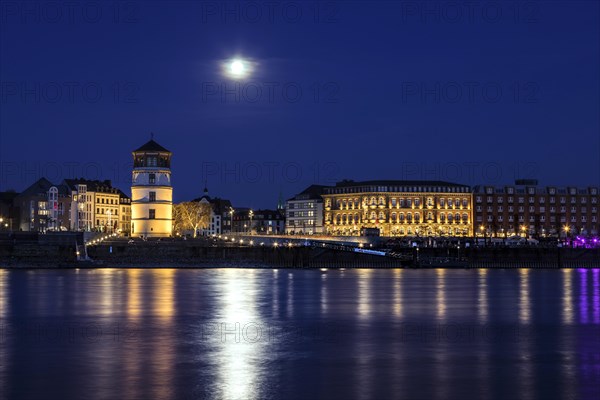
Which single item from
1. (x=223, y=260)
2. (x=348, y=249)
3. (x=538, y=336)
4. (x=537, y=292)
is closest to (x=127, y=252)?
(x=223, y=260)

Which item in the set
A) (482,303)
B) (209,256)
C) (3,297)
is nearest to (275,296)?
(482,303)

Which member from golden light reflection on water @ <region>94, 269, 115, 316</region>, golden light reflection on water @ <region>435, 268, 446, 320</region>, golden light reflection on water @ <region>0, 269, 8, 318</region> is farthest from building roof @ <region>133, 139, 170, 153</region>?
golden light reflection on water @ <region>435, 268, 446, 320</region>

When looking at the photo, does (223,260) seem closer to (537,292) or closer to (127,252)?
(127,252)

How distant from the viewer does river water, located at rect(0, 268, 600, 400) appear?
2269 centimetres

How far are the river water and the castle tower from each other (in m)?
80.3

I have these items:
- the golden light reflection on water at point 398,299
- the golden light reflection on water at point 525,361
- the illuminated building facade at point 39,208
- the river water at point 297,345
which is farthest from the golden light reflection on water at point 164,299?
the illuminated building facade at point 39,208

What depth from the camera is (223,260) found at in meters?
114

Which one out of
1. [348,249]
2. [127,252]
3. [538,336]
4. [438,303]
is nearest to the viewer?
[538,336]

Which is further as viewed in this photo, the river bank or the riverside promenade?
the riverside promenade

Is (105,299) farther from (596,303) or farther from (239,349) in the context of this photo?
(596,303)

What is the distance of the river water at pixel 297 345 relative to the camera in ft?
74.4

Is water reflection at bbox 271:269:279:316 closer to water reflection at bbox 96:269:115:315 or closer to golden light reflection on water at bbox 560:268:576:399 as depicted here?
water reflection at bbox 96:269:115:315

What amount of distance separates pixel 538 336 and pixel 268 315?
1355cm

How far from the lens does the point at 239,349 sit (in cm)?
2941
